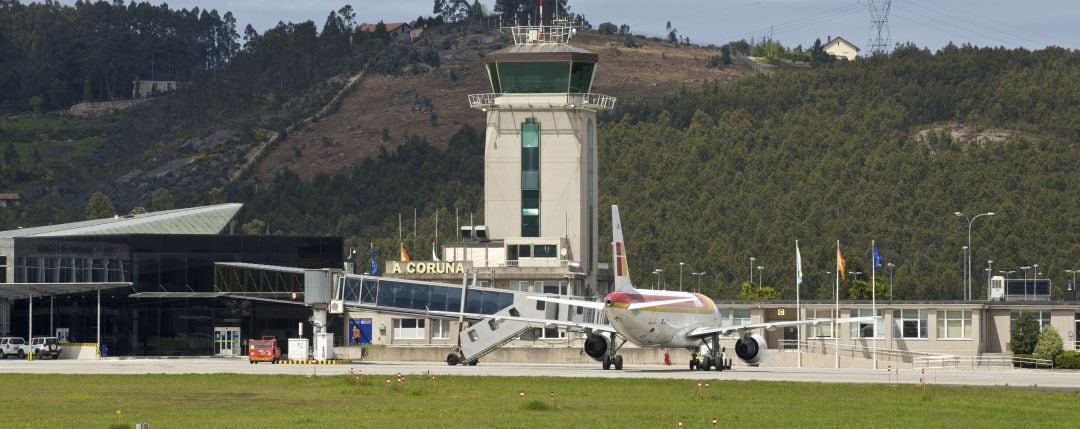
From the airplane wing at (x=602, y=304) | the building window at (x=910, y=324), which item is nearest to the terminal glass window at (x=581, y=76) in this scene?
the building window at (x=910, y=324)

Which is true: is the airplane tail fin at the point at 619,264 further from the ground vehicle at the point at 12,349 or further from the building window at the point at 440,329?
the ground vehicle at the point at 12,349

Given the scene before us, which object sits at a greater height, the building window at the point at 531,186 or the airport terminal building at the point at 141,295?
the building window at the point at 531,186

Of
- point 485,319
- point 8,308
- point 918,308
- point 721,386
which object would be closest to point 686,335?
point 485,319

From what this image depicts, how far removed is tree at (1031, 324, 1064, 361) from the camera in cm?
10206

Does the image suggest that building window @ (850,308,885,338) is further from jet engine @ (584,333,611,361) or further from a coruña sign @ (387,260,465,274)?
jet engine @ (584,333,611,361)

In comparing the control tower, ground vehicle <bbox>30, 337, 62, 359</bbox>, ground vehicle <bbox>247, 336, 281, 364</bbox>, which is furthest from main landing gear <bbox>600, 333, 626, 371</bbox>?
the control tower

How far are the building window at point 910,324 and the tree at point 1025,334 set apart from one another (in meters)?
5.64

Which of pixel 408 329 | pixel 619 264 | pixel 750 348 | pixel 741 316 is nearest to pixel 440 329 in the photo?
pixel 408 329

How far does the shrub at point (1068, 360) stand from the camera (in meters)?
93.0

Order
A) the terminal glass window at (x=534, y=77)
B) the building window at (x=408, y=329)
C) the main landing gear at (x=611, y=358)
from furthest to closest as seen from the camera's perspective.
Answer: the terminal glass window at (x=534, y=77) → the building window at (x=408, y=329) → the main landing gear at (x=611, y=358)

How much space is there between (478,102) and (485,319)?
38519mm

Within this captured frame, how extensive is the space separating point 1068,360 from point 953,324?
21656mm

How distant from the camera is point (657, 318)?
8394 cm

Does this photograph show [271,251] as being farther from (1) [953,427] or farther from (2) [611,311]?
(1) [953,427]
